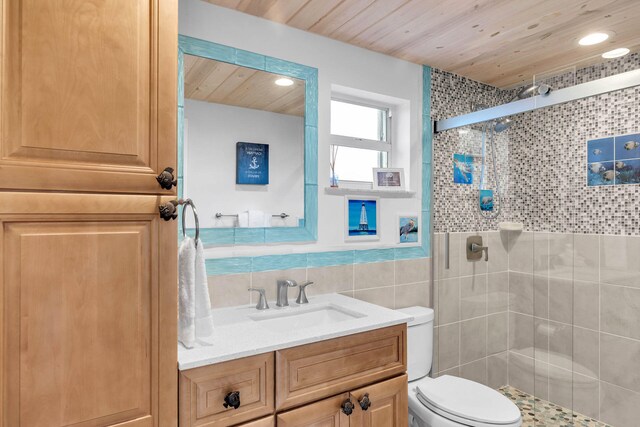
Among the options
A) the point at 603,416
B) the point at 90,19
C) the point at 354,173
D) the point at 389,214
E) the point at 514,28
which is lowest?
the point at 603,416

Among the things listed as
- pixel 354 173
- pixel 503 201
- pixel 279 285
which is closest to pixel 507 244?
pixel 503 201

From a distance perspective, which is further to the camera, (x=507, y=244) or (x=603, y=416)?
(x=507, y=244)

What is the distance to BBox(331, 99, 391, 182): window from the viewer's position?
7.46 ft

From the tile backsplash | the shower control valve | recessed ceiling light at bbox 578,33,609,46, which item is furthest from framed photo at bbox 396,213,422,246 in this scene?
recessed ceiling light at bbox 578,33,609,46

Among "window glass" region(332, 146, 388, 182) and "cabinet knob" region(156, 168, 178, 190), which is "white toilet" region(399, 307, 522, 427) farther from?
"cabinet knob" region(156, 168, 178, 190)

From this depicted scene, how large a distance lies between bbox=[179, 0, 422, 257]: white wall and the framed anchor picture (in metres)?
0.32

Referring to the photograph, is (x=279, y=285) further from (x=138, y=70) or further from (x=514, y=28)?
(x=514, y=28)

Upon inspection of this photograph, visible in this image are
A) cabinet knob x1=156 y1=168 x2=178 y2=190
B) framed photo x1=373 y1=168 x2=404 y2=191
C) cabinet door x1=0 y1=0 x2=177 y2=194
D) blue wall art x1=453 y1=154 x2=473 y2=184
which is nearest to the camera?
cabinet door x1=0 y1=0 x2=177 y2=194

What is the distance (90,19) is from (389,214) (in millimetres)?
1789

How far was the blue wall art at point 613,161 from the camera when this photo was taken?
73.5 inches

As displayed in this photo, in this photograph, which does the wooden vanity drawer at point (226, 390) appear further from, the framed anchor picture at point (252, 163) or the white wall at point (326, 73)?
the framed anchor picture at point (252, 163)

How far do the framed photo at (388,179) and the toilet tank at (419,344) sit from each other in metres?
0.76

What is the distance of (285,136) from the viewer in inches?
78.8

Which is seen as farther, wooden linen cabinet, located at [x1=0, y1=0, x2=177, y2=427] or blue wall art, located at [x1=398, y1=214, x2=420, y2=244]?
blue wall art, located at [x1=398, y1=214, x2=420, y2=244]
